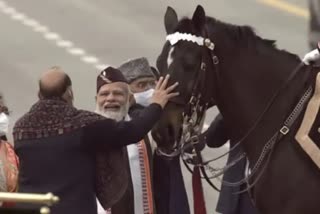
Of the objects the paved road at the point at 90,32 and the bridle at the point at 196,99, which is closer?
the bridle at the point at 196,99

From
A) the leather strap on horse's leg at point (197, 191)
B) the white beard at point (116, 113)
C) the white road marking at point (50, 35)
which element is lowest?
the leather strap on horse's leg at point (197, 191)

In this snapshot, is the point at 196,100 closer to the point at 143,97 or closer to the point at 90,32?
the point at 143,97

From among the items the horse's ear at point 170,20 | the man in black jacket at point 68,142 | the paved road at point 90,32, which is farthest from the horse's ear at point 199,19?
the paved road at point 90,32

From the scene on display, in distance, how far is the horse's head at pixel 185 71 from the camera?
10.1 metres

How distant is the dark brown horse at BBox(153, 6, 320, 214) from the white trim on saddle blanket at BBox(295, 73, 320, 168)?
98mm

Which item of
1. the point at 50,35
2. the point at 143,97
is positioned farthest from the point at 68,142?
the point at 50,35

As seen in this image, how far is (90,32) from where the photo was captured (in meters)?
23.5

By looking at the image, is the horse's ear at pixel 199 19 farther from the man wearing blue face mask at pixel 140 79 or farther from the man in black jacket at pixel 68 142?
the man wearing blue face mask at pixel 140 79

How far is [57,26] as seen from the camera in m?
23.8

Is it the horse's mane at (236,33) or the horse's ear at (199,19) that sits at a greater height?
the horse's ear at (199,19)

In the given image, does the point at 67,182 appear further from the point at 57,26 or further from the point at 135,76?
the point at 57,26

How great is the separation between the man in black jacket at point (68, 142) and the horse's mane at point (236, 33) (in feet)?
1.42

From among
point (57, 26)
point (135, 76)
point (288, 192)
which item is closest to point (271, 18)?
point (57, 26)

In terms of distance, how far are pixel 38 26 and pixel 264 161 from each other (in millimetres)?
14157
